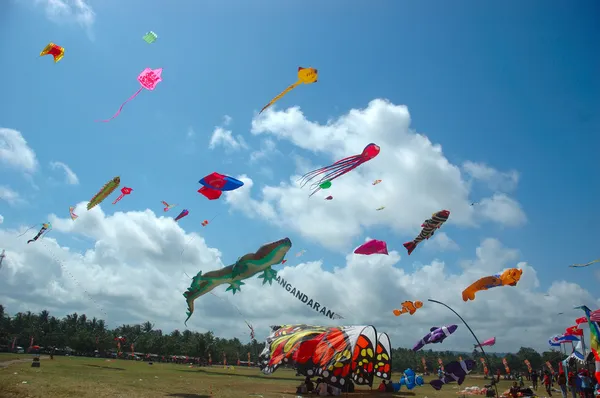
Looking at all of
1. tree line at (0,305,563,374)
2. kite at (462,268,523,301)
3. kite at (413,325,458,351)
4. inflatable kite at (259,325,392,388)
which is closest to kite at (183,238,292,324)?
inflatable kite at (259,325,392,388)

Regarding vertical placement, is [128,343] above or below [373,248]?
below

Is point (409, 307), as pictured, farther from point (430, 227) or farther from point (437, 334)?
point (430, 227)

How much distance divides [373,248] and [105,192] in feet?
50.8

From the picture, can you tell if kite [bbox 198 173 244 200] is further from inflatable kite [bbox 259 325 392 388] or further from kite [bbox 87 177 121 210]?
inflatable kite [bbox 259 325 392 388]

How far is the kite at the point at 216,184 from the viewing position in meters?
18.8

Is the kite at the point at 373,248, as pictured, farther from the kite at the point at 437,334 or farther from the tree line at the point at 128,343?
the tree line at the point at 128,343

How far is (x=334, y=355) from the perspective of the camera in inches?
898

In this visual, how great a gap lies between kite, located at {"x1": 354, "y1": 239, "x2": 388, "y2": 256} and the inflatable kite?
525cm

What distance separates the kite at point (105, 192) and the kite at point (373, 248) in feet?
45.7

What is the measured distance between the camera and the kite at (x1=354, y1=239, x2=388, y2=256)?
23.5 meters

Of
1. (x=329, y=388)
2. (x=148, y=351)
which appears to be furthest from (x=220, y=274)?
(x=148, y=351)

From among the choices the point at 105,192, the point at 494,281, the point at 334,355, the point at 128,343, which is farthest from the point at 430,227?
the point at 128,343

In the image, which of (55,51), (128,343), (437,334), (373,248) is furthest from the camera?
(128,343)

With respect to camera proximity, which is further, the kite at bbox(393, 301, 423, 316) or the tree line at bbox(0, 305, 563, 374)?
the tree line at bbox(0, 305, 563, 374)
